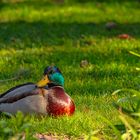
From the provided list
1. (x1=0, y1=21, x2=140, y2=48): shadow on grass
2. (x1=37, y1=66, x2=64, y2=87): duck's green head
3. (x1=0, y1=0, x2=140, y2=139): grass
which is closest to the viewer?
(x1=0, y1=0, x2=140, y2=139): grass

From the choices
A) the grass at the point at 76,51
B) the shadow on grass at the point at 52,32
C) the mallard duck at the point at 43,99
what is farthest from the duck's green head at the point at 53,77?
the shadow on grass at the point at 52,32

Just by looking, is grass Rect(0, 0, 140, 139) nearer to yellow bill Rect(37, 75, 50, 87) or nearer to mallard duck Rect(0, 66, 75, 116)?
mallard duck Rect(0, 66, 75, 116)

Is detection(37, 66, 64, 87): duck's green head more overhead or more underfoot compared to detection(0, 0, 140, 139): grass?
more overhead

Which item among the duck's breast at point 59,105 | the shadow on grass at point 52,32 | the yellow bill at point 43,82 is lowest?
the shadow on grass at point 52,32

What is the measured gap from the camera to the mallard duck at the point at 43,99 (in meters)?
7.48

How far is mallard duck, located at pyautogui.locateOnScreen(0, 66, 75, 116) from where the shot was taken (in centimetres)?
748

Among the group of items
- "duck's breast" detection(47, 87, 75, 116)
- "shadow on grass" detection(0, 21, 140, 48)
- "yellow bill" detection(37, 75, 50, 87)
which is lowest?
"shadow on grass" detection(0, 21, 140, 48)

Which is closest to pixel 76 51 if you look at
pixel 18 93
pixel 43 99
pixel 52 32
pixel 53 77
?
pixel 52 32

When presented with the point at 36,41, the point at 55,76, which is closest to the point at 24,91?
the point at 55,76

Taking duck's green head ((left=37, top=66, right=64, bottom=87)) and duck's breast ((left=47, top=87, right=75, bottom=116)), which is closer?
duck's breast ((left=47, top=87, right=75, bottom=116))

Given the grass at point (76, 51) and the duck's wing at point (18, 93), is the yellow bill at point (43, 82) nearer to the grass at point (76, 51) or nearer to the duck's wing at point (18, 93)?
the duck's wing at point (18, 93)

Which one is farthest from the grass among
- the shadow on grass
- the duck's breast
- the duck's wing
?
the duck's wing

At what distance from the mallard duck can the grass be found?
13cm

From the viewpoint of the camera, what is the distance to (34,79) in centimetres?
984
